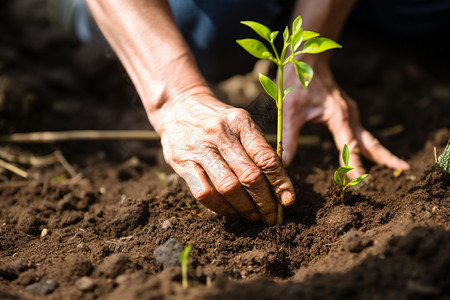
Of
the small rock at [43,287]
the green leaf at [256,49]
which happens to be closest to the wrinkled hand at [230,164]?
the green leaf at [256,49]

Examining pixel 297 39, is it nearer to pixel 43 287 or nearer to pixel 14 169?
pixel 43 287

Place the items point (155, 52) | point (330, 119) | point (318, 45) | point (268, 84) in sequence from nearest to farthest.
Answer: point (318, 45) → point (268, 84) → point (155, 52) → point (330, 119)

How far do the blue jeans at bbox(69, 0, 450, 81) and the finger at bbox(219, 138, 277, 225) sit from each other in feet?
3.87

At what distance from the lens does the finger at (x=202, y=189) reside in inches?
52.1

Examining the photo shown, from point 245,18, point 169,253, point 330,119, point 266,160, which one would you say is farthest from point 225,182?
point 245,18

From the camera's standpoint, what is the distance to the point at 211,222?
1.47 m

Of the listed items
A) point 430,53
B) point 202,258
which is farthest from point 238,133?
point 430,53

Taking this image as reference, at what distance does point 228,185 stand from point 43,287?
25.7 inches

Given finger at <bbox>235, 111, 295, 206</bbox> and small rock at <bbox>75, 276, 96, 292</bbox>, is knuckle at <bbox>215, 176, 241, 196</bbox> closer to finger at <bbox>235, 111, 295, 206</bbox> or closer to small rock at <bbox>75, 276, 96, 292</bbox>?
finger at <bbox>235, 111, 295, 206</bbox>

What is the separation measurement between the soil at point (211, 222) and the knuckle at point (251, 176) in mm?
219

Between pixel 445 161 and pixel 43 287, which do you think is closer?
pixel 43 287

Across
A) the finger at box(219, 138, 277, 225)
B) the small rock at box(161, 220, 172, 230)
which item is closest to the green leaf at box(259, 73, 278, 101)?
the finger at box(219, 138, 277, 225)

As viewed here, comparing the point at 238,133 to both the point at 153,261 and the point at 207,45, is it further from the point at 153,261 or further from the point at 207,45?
the point at 207,45

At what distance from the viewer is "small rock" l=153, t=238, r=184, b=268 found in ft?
4.07
